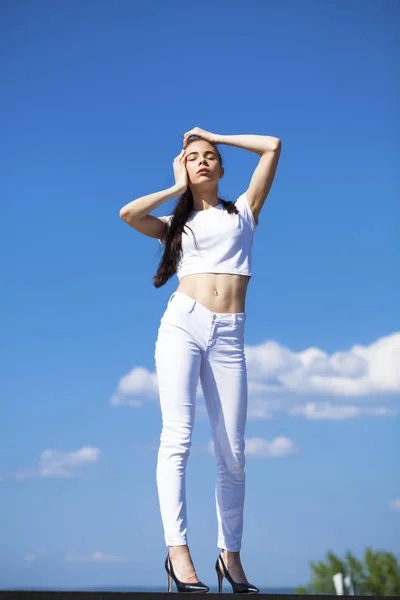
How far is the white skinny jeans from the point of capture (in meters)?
3.62

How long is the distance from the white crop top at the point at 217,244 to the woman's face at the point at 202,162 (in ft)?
0.54

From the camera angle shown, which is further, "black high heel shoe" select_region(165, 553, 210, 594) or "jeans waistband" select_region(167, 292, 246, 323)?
"jeans waistband" select_region(167, 292, 246, 323)

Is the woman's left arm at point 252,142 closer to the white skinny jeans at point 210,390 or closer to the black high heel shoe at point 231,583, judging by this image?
the white skinny jeans at point 210,390

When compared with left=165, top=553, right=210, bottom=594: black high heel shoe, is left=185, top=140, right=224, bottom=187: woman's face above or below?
above

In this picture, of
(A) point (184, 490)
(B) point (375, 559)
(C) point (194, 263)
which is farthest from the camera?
(B) point (375, 559)

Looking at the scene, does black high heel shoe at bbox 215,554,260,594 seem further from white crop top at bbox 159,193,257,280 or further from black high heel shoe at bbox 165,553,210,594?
white crop top at bbox 159,193,257,280

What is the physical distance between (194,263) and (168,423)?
31.7 inches

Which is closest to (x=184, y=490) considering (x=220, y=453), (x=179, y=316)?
(x=220, y=453)

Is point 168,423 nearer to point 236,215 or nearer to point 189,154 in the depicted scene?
point 236,215

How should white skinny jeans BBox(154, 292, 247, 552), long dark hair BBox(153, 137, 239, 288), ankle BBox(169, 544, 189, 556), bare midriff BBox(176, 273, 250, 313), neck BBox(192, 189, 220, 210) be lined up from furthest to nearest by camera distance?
neck BBox(192, 189, 220, 210) → long dark hair BBox(153, 137, 239, 288) → bare midriff BBox(176, 273, 250, 313) → white skinny jeans BBox(154, 292, 247, 552) → ankle BBox(169, 544, 189, 556)

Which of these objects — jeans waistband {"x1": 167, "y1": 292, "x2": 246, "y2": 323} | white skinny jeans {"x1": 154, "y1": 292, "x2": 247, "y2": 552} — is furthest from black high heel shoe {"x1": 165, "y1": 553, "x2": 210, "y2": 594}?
jeans waistband {"x1": 167, "y1": 292, "x2": 246, "y2": 323}

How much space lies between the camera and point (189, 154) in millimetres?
4008

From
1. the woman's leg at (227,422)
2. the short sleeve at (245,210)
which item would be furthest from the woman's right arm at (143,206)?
the woman's leg at (227,422)

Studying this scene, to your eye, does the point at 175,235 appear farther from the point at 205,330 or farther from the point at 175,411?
the point at 175,411
